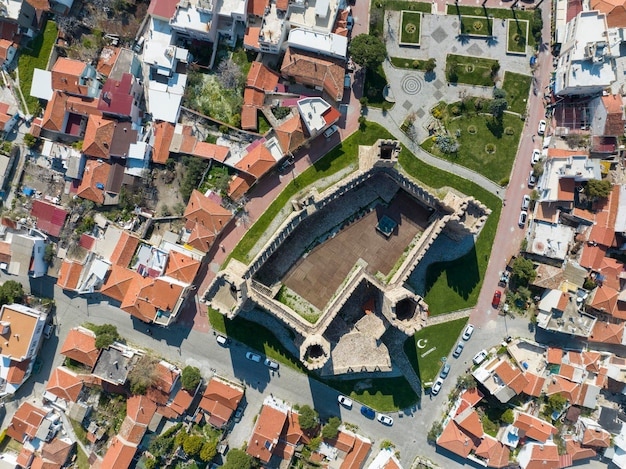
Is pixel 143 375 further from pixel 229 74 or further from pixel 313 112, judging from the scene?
pixel 229 74

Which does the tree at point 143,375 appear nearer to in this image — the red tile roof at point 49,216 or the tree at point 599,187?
the red tile roof at point 49,216

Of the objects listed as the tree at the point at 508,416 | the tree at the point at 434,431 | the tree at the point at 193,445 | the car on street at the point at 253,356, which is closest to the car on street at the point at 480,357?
the tree at the point at 508,416

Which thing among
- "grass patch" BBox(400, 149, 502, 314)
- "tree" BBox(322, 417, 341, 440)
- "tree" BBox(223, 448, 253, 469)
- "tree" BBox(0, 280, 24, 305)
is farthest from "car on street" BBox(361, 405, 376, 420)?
"tree" BBox(0, 280, 24, 305)

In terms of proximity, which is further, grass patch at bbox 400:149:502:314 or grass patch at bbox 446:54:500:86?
grass patch at bbox 446:54:500:86

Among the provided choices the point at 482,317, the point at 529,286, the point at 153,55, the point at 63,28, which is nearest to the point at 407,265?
the point at 482,317

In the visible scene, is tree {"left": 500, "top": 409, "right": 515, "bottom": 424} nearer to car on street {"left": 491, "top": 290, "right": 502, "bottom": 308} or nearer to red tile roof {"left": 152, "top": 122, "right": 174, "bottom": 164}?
car on street {"left": 491, "top": 290, "right": 502, "bottom": 308}
